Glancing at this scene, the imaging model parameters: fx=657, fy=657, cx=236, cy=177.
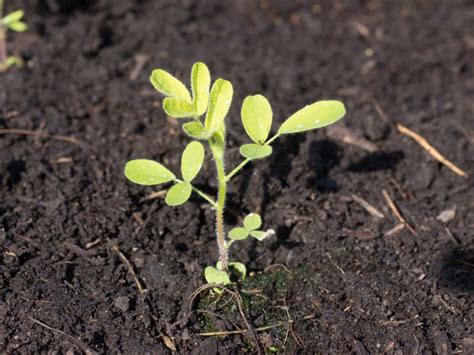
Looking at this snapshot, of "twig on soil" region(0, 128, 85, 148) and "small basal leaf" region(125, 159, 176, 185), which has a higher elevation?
"small basal leaf" region(125, 159, 176, 185)

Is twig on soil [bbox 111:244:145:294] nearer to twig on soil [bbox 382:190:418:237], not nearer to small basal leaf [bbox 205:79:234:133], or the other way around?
small basal leaf [bbox 205:79:234:133]

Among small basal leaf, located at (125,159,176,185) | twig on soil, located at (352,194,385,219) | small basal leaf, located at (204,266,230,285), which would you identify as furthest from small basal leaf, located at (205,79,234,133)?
twig on soil, located at (352,194,385,219)

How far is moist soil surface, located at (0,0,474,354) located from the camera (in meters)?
2.22

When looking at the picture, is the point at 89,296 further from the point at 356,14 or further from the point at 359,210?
the point at 356,14

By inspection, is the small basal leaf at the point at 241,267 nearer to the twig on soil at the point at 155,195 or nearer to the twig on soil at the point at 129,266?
the twig on soil at the point at 129,266

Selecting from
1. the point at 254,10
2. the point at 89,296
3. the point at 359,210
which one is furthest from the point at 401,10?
the point at 89,296

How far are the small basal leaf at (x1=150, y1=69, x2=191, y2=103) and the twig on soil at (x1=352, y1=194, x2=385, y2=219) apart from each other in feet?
3.32

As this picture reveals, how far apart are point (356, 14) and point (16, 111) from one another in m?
2.12

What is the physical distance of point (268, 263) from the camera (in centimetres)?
246

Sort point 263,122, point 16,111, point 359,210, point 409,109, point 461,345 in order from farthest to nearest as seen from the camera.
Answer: point 409,109 → point 16,111 → point 359,210 → point 461,345 → point 263,122

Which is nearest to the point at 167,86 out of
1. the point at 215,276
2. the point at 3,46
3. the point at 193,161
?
the point at 193,161

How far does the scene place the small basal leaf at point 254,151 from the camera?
6.17 feet

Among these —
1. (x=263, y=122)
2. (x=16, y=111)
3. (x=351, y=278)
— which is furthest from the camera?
(x=16, y=111)

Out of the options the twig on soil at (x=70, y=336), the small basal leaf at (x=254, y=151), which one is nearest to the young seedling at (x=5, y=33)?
the twig on soil at (x=70, y=336)
